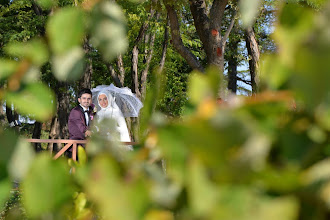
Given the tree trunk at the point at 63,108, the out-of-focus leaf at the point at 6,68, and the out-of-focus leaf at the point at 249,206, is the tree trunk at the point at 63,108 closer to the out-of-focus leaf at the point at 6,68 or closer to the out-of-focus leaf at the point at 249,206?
the out-of-focus leaf at the point at 6,68

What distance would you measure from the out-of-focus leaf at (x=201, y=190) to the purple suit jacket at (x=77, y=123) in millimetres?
6344

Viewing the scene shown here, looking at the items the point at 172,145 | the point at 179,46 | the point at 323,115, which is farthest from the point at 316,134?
the point at 179,46

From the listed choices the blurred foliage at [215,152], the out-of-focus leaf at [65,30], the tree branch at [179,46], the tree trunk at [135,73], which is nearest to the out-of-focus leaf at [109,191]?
the blurred foliage at [215,152]

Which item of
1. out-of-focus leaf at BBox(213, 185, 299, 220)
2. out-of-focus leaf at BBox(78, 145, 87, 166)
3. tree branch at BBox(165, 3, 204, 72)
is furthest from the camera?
tree branch at BBox(165, 3, 204, 72)

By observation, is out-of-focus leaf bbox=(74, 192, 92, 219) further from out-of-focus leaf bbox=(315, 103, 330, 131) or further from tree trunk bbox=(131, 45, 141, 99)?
tree trunk bbox=(131, 45, 141, 99)

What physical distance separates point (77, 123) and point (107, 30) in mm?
6307

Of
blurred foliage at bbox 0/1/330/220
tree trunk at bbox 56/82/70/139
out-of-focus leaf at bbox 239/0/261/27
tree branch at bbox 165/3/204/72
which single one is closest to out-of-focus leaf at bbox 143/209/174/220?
blurred foliage at bbox 0/1/330/220

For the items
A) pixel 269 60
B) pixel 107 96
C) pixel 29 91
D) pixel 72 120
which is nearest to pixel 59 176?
pixel 29 91

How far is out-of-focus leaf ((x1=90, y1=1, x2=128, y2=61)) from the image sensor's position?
0.39 metres

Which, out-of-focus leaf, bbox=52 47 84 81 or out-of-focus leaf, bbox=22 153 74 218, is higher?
out-of-focus leaf, bbox=52 47 84 81

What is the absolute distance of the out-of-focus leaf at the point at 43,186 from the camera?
33cm

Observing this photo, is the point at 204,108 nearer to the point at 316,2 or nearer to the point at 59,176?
the point at 59,176

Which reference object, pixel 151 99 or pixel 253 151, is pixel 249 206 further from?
pixel 151 99

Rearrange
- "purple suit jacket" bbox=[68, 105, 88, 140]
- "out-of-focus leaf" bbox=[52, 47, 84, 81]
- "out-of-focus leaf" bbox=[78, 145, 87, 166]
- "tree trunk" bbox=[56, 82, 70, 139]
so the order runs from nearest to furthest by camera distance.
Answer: "out-of-focus leaf" bbox=[52, 47, 84, 81], "out-of-focus leaf" bbox=[78, 145, 87, 166], "purple suit jacket" bbox=[68, 105, 88, 140], "tree trunk" bbox=[56, 82, 70, 139]
